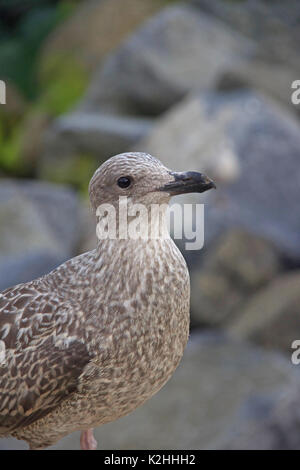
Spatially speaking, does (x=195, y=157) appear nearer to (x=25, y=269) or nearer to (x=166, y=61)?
(x=166, y=61)

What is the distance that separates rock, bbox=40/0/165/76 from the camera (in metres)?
13.9

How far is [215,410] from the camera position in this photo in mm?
5867

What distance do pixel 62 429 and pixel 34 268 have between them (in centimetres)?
256

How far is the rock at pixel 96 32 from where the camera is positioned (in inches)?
549

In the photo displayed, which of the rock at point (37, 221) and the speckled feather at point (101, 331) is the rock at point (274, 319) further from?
the speckled feather at point (101, 331)

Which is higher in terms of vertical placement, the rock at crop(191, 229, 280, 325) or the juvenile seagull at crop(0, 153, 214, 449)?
the rock at crop(191, 229, 280, 325)

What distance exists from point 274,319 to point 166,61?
5468mm

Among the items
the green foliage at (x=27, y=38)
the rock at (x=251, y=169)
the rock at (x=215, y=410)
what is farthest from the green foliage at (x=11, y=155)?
the rock at (x=215, y=410)

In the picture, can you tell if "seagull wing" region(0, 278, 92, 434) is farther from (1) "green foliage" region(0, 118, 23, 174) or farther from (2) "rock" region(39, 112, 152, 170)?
(1) "green foliage" region(0, 118, 23, 174)

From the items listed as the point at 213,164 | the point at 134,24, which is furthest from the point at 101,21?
the point at 213,164

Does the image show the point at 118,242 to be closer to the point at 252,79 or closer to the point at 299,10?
the point at 299,10

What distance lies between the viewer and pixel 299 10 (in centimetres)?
958

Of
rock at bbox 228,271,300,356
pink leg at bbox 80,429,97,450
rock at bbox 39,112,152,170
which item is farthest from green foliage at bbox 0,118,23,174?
pink leg at bbox 80,429,97,450

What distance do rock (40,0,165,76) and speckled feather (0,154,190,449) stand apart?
11.3 m
